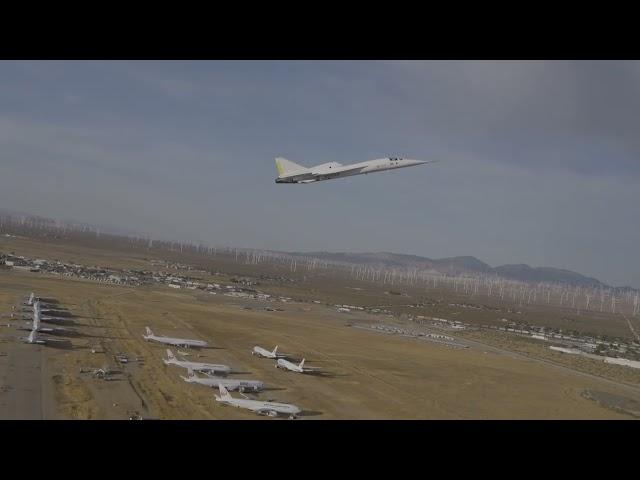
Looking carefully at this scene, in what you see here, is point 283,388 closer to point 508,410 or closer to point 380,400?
point 380,400

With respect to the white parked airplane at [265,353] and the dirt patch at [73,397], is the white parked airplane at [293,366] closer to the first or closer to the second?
the white parked airplane at [265,353]

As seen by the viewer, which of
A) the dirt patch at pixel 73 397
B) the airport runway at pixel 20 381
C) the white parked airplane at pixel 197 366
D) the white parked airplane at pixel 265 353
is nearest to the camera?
the airport runway at pixel 20 381

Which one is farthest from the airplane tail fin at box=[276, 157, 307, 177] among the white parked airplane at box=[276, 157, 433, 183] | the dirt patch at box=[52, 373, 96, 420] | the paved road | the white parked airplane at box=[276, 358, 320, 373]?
the paved road

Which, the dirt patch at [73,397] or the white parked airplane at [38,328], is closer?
the dirt patch at [73,397]

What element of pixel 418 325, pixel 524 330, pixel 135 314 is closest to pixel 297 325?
pixel 135 314

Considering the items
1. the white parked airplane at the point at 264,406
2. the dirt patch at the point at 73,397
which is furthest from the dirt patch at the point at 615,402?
the dirt patch at the point at 73,397

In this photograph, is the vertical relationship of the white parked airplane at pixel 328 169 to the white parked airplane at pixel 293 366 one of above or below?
above

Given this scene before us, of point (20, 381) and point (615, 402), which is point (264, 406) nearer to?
point (20, 381)

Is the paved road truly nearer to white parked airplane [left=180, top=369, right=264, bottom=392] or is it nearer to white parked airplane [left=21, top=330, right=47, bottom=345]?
white parked airplane [left=180, top=369, right=264, bottom=392]
